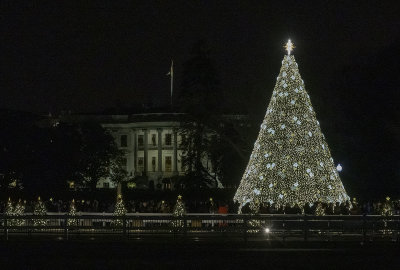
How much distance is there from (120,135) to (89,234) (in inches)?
4244

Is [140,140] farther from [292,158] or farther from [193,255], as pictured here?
[193,255]

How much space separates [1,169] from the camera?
8356cm

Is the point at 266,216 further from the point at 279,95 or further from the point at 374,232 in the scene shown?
the point at 279,95

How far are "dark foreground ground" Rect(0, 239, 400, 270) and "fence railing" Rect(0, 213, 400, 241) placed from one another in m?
0.94

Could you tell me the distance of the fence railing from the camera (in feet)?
109

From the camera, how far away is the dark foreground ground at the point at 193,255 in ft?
80.4

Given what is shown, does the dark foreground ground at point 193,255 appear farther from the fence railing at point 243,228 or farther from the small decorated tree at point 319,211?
the small decorated tree at point 319,211

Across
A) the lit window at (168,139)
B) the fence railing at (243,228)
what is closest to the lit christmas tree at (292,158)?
the fence railing at (243,228)

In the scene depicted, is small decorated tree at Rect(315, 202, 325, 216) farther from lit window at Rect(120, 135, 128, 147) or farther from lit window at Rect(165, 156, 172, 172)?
lit window at Rect(120, 135, 128, 147)

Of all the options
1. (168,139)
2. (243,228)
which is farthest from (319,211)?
(168,139)

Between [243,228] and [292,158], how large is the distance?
7.67 m

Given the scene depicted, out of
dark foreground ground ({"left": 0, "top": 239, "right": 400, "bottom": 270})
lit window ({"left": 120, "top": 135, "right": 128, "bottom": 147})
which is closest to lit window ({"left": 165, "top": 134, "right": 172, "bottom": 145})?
lit window ({"left": 120, "top": 135, "right": 128, "bottom": 147})

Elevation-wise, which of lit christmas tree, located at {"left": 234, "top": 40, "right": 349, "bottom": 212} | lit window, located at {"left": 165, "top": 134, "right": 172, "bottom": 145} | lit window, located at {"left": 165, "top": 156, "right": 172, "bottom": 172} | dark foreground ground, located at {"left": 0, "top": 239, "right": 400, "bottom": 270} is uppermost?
lit window, located at {"left": 165, "top": 134, "right": 172, "bottom": 145}

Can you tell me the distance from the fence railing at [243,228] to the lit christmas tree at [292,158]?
138 inches
